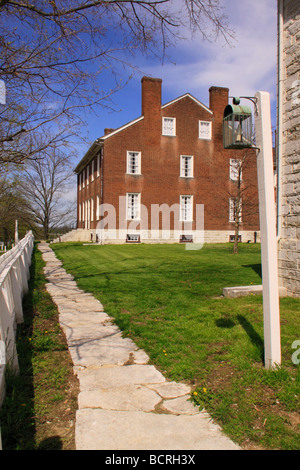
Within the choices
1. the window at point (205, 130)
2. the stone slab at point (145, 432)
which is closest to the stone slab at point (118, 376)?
the stone slab at point (145, 432)

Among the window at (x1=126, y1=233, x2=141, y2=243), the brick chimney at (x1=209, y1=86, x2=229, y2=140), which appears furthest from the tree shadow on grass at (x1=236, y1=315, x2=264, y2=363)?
the brick chimney at (x1=209, y1=86, x2=229, y2=140)

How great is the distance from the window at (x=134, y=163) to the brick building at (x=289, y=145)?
705 inches

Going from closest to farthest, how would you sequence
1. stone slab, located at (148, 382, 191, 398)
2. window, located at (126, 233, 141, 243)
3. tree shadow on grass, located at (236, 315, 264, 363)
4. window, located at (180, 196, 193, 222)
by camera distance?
1. stone slab, located at (148, 382, 191, 398)
2. tree shadow on grass, located at (236, 315, 264, 363)
3. window, located at (126, 233, 141, 243)
4. window, located at (180, 196, 193, 222)

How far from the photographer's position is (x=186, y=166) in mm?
25875

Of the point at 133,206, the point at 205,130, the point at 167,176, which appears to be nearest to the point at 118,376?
the point at 133,206

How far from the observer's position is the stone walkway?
7.78ft

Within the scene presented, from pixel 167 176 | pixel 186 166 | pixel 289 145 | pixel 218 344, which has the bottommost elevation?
pixel 218 344

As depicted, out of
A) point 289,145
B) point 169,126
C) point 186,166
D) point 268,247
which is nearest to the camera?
point 268,247

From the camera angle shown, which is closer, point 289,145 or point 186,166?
point 289,145

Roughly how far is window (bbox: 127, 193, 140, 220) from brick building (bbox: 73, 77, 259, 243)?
0.23 feet

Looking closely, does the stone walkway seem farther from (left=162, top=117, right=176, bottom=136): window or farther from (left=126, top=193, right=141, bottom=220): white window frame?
(left=162, top=117, right=176, bottom=136): window

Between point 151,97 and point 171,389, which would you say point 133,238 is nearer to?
point 151,97

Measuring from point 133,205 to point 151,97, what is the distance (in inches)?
298

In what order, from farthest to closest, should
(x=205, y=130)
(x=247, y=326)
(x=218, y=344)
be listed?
1. (x=205, y=130)
2. (x=247, y=326)
3. (x=218, y=344)
